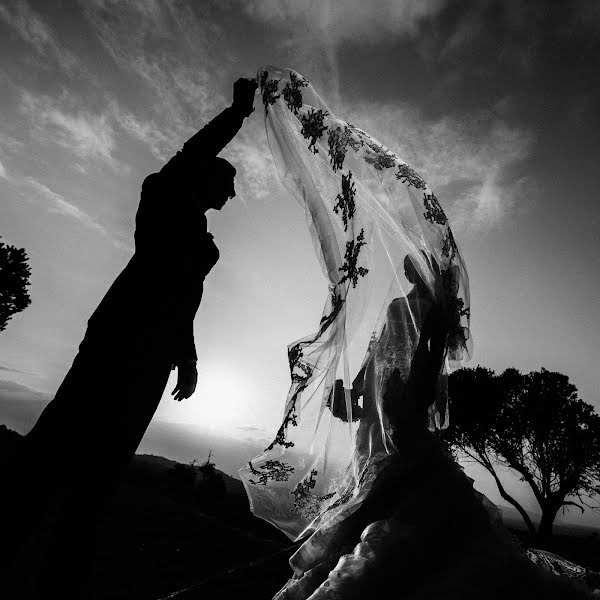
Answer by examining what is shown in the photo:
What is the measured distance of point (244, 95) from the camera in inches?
81.0

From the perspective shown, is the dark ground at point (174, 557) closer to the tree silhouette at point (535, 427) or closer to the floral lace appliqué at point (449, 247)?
the floral lace appliqué at point (449, 247)

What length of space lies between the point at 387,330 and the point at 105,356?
2564 mm

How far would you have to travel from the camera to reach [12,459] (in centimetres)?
128

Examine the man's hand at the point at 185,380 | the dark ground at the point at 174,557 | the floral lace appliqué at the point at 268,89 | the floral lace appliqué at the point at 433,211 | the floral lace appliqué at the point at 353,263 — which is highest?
the floral lace appliqué at the point at 268,89

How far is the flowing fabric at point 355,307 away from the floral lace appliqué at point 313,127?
11 millimetres

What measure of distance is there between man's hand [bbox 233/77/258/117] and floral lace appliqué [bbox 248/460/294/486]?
2.76 metres

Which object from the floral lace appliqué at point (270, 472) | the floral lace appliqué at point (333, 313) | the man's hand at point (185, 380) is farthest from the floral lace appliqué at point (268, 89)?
the floral lace appliqué at point (270, 472)

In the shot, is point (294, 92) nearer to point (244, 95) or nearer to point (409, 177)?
point (409, 177)

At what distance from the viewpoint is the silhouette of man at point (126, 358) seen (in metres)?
1.36

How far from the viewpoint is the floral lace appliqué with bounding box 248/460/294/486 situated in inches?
117

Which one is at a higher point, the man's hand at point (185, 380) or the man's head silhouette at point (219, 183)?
the man's head silhouette at point (219, 183)

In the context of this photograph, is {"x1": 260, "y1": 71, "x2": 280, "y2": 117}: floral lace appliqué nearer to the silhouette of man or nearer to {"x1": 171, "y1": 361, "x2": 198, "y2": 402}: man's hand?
the silhouette of man

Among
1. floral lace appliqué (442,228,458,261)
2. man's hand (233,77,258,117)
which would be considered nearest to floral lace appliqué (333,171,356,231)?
floral lace appliqué (442,228,458,261)

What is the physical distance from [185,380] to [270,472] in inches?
56.8
